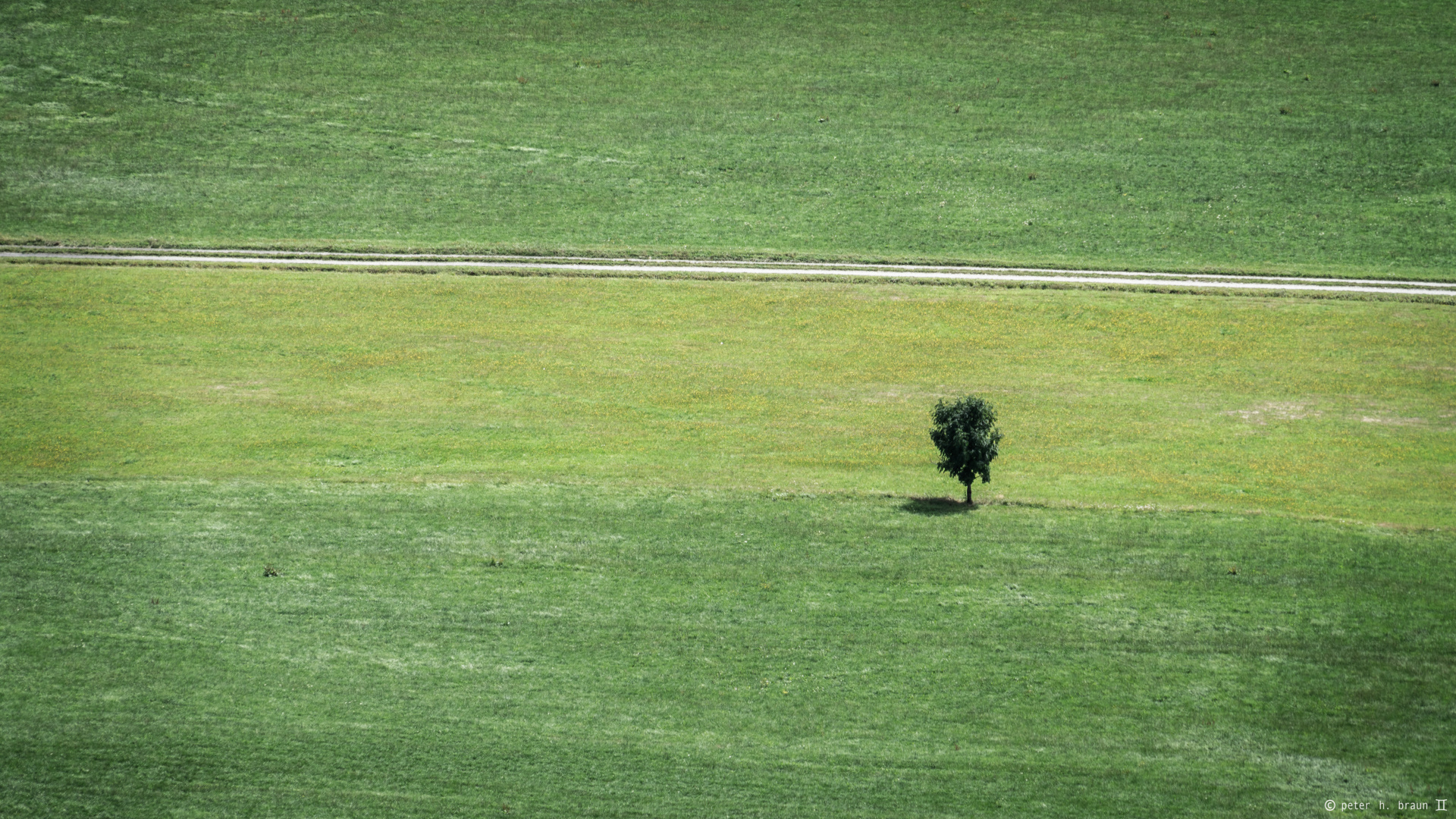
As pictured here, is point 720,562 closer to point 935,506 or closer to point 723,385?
point 935,506

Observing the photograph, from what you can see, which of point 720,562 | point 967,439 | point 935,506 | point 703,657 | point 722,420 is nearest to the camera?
point 703,657

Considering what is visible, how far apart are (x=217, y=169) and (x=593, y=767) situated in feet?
197

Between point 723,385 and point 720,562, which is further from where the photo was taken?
point 723,385

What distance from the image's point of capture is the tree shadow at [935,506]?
39.0 metres

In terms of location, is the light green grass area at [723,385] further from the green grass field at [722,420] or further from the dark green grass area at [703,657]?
the dark green grass area at [703,657]

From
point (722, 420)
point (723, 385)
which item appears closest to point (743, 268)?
point (723, 385)

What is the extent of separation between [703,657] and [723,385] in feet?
69.3

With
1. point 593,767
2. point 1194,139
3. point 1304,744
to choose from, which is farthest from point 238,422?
point 1194,139

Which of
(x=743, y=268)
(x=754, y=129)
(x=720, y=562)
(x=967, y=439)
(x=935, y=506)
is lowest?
(x=720, y=562)

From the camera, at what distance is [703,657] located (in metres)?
31.5

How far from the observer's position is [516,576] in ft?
116

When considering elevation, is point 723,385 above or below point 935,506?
above

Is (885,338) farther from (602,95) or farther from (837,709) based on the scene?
(602,95)

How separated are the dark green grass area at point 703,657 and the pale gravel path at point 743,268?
25.1 metres
